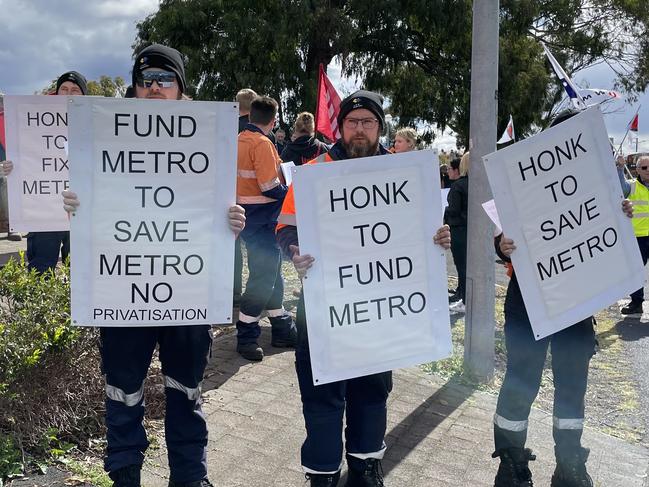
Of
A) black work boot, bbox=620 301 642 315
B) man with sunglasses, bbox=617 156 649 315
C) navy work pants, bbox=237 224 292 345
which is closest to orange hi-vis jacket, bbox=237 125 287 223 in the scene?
navy work pants, bbox=237 224 292 345

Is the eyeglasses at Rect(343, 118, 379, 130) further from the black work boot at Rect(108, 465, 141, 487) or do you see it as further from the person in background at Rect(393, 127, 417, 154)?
the person in background at Rect(393, 127, 417, 154)

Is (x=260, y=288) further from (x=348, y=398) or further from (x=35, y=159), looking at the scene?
(x=348, y=398)

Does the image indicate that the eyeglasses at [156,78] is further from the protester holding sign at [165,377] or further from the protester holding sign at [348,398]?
the protester holding sign at [348,398]

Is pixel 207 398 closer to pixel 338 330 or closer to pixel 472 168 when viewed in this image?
pixel 338 330

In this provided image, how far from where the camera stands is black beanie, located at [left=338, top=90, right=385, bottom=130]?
10.1 feet

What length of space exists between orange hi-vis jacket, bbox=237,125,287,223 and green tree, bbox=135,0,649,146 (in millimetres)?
12960

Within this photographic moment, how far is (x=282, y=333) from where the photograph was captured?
215 inches

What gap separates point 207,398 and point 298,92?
15393 millimetres

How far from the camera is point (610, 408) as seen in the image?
16.2 ft

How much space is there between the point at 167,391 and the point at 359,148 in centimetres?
146

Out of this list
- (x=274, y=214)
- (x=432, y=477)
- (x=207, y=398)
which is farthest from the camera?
(x=274, y=214)

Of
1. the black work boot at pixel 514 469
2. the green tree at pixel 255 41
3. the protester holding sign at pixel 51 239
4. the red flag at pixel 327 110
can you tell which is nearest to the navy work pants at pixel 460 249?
the red flag at pixel 327 110

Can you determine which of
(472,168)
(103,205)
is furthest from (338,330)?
(472,168)

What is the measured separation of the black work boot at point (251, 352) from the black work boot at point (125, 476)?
2122mm
